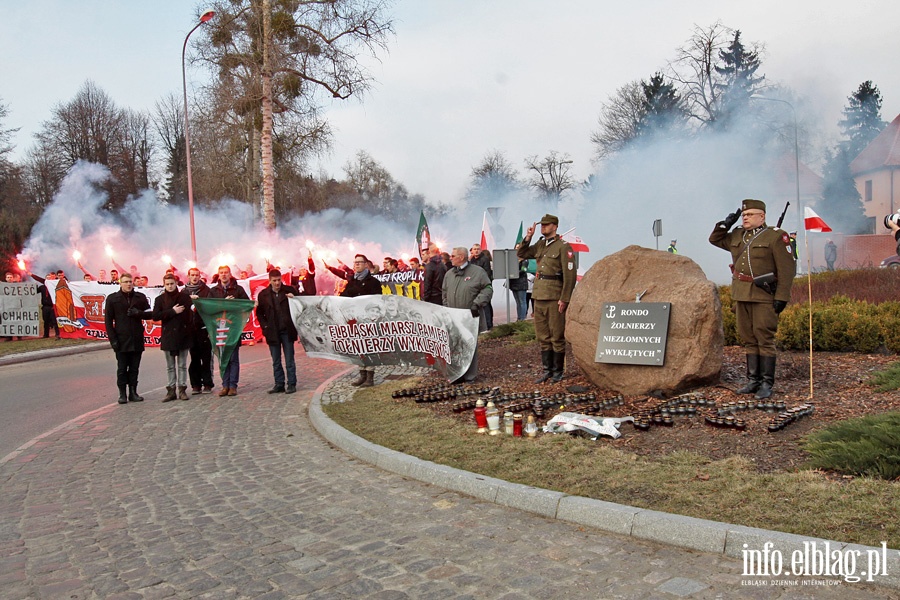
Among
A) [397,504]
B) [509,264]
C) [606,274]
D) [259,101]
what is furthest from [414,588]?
[259,101]

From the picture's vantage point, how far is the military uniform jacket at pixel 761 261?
7090mm

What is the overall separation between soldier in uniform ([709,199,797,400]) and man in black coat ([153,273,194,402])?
295 inches

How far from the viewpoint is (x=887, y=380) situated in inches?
279

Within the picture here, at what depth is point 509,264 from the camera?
1538 centimetres

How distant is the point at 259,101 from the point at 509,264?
15.4 m

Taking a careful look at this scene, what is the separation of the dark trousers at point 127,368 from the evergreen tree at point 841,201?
50050 millimetres

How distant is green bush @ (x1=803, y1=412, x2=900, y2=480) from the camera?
4648 mm

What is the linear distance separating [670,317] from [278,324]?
5.65m

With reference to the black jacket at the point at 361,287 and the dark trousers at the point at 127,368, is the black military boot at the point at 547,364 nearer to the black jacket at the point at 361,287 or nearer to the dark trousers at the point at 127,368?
the black jacket at the point at 361,287

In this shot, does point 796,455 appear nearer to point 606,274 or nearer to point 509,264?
point 606,274

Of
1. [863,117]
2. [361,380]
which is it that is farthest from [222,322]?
[863,117]

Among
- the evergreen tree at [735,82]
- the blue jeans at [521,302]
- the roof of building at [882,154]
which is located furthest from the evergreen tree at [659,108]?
the blue jeans at [521,302]

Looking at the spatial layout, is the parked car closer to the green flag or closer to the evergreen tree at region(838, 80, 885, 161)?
the green flag

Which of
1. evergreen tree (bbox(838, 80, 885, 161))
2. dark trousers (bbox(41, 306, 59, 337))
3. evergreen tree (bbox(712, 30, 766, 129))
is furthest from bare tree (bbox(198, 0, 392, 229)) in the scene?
evergreen tree (bbox(838, 80, 885, 161))
